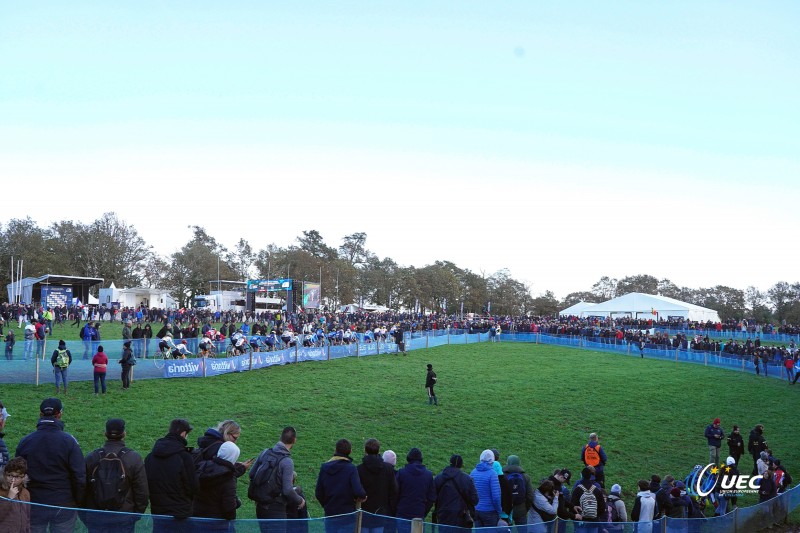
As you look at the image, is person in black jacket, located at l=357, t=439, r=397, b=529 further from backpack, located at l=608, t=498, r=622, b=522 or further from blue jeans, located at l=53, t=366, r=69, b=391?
blue jeans, located at l=53, t=366, r=69, b=391

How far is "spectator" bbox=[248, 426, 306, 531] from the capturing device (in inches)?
292

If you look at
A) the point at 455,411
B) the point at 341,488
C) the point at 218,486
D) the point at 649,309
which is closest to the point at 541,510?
the point at 341,488

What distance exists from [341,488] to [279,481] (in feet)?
2.33

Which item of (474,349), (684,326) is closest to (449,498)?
(474,349)

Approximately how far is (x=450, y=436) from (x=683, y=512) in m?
8.35

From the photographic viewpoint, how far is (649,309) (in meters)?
75.1

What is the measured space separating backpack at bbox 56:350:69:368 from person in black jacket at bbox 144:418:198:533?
1648 cm

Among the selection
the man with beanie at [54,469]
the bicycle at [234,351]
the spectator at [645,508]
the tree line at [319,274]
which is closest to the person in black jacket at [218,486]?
the man with beanie at [54,469]

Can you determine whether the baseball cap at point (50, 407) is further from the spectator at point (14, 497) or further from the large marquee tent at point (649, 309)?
the large marquee tent at point (649, 309)

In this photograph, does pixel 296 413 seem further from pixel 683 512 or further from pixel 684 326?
pixel 684 326

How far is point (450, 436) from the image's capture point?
19516 mm

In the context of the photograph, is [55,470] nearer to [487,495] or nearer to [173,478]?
[173,478]

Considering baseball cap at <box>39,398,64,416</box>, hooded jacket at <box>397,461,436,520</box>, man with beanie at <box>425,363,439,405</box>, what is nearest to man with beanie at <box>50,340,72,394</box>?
man with beanie at <box>425,363,439,405</box>

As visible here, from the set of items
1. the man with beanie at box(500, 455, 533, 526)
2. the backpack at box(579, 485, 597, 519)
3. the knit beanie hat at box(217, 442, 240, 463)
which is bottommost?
the backpack at box(579, 485, 597, 519)
